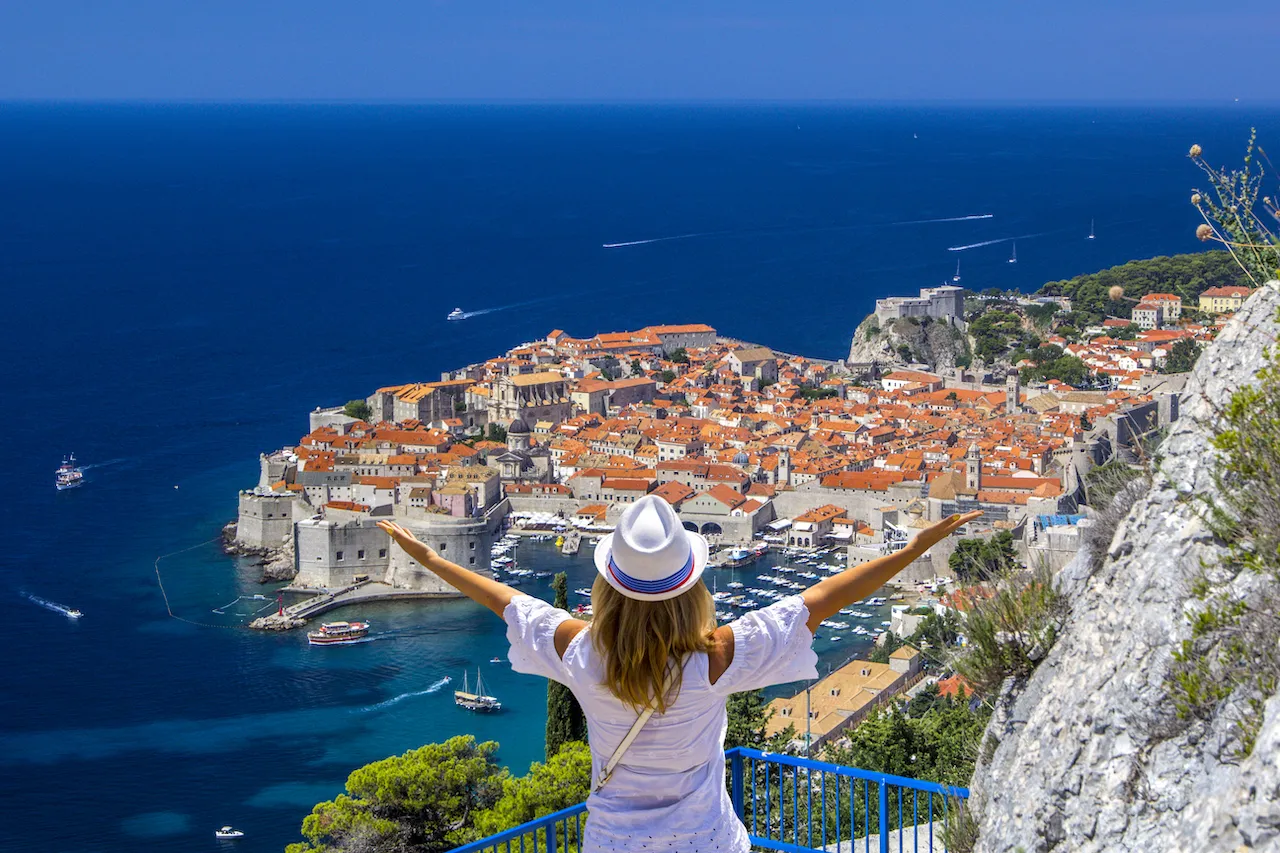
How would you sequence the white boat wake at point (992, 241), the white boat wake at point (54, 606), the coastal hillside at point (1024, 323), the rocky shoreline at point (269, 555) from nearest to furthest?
the white boat wake at point (54, 606), the rocky shoreline at point (269, 555), the coastal hillside at point (1024, 323), the white boat wake at point (992, 241)

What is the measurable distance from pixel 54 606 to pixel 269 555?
278 centimetres

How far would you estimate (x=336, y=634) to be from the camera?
16.0 m

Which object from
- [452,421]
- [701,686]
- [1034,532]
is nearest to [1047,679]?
[701,686]

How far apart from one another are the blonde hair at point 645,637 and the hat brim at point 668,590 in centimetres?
1

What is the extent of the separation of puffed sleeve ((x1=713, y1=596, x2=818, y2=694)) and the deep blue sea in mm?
10345

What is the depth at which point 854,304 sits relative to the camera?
3884 cm

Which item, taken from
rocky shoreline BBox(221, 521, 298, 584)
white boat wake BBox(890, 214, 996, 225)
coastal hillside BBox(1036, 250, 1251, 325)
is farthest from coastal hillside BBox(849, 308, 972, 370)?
white boat wake BBox(890, 214, 996, 225)

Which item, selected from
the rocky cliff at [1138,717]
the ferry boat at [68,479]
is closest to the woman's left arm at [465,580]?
the rocky cliff at [1138,717]

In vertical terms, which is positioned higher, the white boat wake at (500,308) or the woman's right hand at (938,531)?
the woman's right hand at (938,531)

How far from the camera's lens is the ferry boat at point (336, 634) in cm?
1593

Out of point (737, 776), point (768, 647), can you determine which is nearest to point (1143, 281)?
point (737, 776)

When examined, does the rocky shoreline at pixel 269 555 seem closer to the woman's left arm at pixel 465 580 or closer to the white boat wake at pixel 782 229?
the woman's left arm at pixel 465 580

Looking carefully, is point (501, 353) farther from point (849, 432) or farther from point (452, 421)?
point (849, 432)

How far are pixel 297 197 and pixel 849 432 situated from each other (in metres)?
48.3
